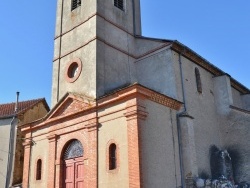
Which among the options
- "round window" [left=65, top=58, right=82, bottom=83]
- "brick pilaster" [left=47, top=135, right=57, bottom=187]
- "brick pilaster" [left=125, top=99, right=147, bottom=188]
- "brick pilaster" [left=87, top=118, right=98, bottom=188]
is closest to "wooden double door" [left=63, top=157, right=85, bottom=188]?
"brick pilaster" [left=47, top=135, right=57, bottom=187]

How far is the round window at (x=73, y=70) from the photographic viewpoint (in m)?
17.5

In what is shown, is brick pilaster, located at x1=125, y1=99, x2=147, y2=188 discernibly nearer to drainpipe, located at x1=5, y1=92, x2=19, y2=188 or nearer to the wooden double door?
the wooden double door

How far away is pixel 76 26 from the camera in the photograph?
738 inches

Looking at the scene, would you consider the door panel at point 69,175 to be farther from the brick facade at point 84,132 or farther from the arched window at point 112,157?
the arched window at point 112,157

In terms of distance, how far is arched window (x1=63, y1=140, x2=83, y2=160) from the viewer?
15.8 m

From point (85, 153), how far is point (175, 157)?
4.07 meters

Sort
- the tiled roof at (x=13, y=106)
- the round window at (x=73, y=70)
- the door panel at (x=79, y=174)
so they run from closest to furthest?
the door panel at (x=79, y=174) < the round window at (x=73, y=70) < the tiled roof at (x=13, y=106)

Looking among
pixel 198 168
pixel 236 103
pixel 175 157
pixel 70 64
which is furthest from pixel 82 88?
pixel 236 103

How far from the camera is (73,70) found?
18.2m

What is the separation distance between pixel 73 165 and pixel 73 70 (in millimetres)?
5299

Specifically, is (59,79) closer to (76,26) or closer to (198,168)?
(76,26)

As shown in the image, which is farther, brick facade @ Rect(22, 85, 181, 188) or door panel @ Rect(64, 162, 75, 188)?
door panel @ Rect(64, 162, 75, 188)

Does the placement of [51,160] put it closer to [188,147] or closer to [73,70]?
[73,70]

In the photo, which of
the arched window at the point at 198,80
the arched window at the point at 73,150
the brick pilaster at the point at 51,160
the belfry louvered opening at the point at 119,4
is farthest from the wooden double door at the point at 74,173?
the belfry louvered opening at the point at 119,4
